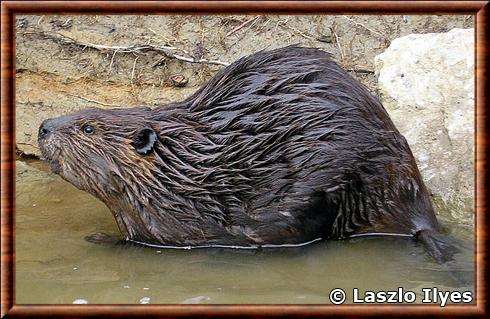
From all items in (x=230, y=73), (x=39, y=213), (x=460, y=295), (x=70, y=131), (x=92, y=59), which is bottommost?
(x=460, y=295)

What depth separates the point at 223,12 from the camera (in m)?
2.94

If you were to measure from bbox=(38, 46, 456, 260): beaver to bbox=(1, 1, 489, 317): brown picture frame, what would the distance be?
66 cm

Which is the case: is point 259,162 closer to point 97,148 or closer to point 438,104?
point 97,148

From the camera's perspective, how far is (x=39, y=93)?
5.04 metres

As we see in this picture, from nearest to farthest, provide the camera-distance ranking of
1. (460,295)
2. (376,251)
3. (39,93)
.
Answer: (460,295) < (376,251) < (39,93)

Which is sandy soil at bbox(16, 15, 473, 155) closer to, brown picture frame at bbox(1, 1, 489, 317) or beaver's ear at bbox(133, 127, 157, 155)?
beaver's ear at bbox(133, 127, 157, 155)

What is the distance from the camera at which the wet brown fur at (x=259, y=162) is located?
3592 mm

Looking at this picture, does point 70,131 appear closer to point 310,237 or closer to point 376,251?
point 310,237

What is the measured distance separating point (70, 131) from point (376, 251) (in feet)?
4.98

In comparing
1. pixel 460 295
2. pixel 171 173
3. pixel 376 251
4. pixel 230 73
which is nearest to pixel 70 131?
pixel 171 173

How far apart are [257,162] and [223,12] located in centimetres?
86

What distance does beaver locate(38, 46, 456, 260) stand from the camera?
3.59m

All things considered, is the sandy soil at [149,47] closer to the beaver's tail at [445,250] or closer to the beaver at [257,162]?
the beaver at [257,162]

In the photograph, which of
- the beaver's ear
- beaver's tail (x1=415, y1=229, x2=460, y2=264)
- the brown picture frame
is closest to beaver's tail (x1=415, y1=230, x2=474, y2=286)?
beaver's tail (x1=415, y1=229, x2=460, y2=264)
